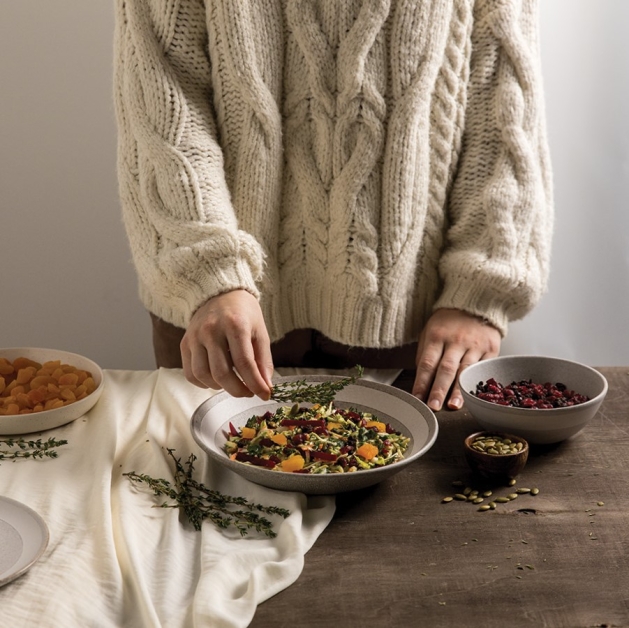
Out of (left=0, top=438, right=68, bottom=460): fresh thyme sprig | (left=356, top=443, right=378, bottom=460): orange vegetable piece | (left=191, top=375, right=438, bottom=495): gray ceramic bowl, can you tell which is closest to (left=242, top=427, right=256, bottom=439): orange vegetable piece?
(left=191, top=375, right=438, bottom=495): gray ceramic bowl

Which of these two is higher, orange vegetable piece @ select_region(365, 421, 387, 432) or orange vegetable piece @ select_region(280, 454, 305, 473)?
orange vegetable piece @ select_region(280, 454, 305, 473)

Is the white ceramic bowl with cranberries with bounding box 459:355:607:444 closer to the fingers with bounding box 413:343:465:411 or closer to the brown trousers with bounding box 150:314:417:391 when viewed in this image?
the fingers with bounding box 413:343:465:411

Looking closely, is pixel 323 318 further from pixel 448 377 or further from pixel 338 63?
pixel 338 63

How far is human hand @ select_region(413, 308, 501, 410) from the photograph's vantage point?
134 centimetres

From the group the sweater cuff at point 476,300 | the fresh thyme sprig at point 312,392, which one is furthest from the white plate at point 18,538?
the sweater cuff at point 476,300

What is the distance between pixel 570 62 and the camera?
7.02 ft

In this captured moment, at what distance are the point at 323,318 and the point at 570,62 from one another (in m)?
1.14

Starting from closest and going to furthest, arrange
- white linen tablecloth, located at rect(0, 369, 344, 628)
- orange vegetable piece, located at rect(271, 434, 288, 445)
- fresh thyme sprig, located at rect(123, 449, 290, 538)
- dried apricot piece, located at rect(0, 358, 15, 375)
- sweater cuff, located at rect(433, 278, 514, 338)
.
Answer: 1. white linen tablecloth, located at rect(0, 369, 344, 628)
2. fresh thyme sprig, located at rect(123, 449, 290, 538)
3. orange vegetable piece, located at rect(271, 434, 288, 445)
4. dried apricot piece, located at rect(0, 358, 15, 375)
5. sweater cuff, located at rect(433, 278, 514, 338)

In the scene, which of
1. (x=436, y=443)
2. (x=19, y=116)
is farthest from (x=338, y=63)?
(x=19, y=116)

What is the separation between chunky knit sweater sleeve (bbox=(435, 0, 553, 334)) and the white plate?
2.80 ft

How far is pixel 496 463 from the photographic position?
41.4 inches

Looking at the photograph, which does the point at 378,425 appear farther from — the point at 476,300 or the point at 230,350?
the point at 476,300

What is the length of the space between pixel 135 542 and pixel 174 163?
25.8 inches

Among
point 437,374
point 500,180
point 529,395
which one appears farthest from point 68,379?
point 500,180
